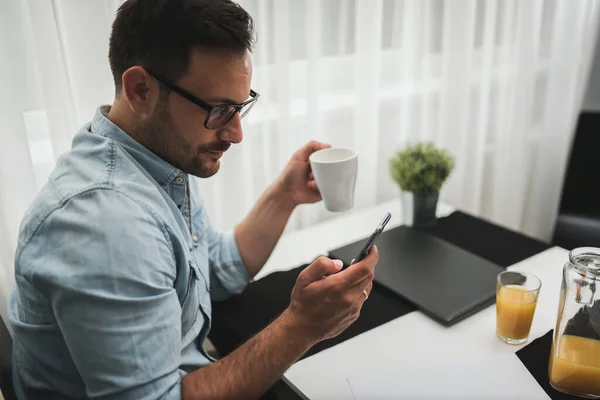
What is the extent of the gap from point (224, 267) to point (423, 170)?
559 mm

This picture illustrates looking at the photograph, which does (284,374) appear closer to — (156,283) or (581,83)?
(156,283)

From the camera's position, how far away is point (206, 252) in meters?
1.08

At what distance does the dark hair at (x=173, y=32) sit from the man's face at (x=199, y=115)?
0.06 feet

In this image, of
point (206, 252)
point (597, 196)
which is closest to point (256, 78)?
point (206, 252)

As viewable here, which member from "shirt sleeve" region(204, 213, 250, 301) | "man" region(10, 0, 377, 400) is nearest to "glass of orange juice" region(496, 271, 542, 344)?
"man" region(10, 0, 377, 400)

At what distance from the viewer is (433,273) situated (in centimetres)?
112

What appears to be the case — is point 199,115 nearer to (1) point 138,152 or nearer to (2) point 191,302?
(1) point 138,152

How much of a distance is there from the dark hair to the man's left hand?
1.25 feet

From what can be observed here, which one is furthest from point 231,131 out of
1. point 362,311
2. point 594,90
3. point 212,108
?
point 594,90

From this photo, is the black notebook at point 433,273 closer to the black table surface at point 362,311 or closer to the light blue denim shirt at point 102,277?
the black table surface at point 362,311

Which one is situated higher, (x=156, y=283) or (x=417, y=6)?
(x=417, y=6)

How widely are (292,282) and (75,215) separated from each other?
549 millimetres

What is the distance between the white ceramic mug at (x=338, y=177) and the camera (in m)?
1.02

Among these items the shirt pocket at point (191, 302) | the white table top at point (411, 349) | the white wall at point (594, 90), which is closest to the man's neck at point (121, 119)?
the shirt pocket at point (191, 302)
